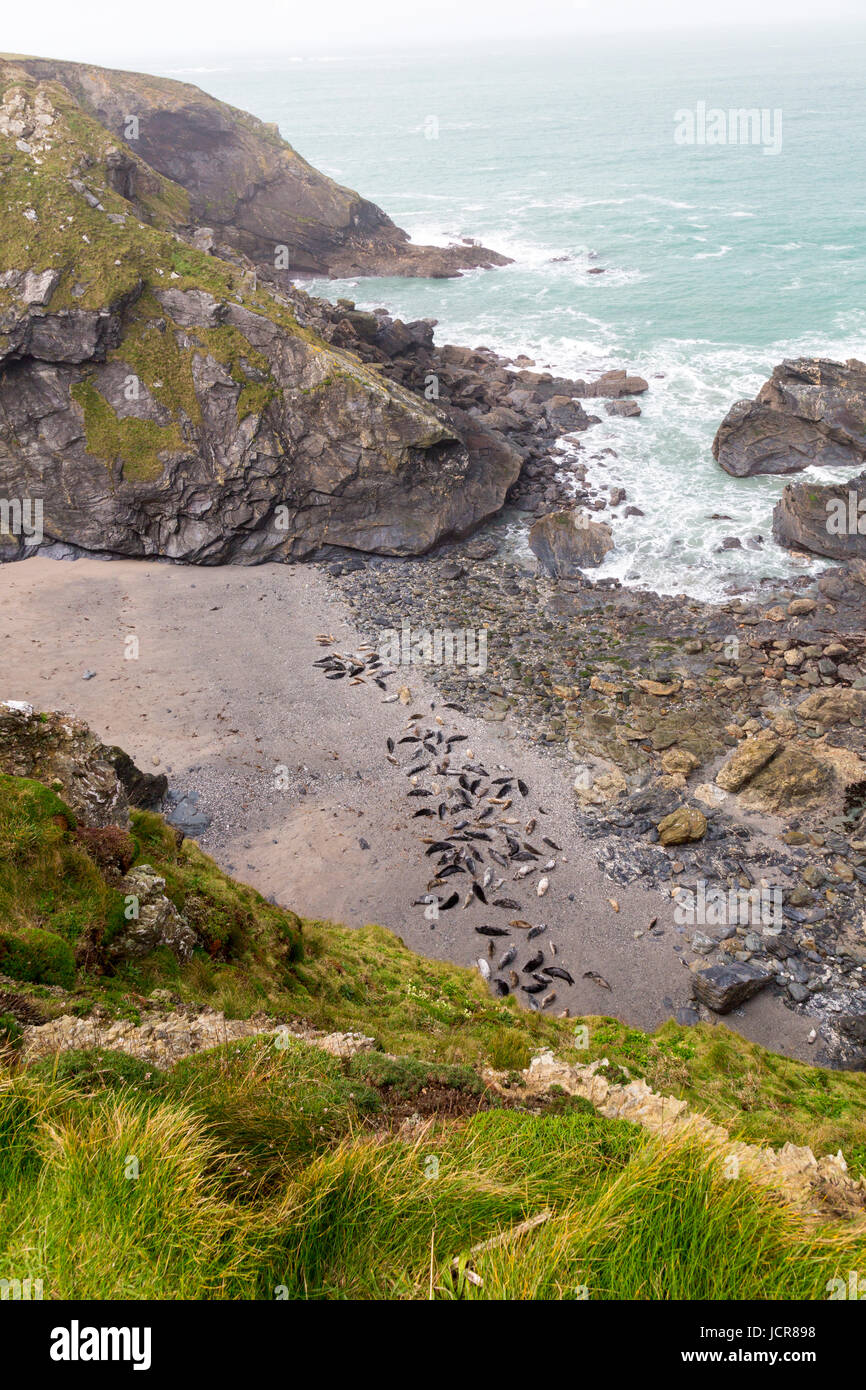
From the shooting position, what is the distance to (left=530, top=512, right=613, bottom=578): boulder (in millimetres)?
40312

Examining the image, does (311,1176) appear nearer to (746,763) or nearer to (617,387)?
(746,763)

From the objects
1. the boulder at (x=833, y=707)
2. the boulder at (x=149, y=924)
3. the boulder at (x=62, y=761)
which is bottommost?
the boulder at (x=149, y=924)

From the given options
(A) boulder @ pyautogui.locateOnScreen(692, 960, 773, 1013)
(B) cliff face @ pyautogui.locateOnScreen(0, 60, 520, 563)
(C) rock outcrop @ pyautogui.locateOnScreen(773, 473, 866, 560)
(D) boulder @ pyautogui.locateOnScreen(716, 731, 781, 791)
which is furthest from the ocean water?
(A) boulder @ pyautogui.locateOnScreen(692, 960, 773, 1013)

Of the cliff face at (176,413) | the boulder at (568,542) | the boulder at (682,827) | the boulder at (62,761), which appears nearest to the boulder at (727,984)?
the boulder at (682,827)

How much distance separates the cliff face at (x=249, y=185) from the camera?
71.8 metres

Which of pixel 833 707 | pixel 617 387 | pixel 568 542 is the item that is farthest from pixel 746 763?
pixel 617 387

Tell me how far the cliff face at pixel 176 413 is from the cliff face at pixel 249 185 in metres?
33.6

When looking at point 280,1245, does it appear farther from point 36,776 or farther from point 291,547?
point 291,547

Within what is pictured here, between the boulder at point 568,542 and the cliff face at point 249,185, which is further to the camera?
the cliff face at point 249,185

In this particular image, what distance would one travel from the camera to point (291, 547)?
1623 inches

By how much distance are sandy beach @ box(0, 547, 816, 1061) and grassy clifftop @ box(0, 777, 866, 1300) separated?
935cm

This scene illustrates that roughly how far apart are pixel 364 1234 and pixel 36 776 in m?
12.1

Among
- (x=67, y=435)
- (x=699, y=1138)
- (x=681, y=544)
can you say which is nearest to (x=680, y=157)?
(x=681, y=544)

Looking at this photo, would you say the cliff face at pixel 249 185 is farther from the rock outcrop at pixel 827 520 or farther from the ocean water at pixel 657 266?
the rock outcrop at pixel 827 520
